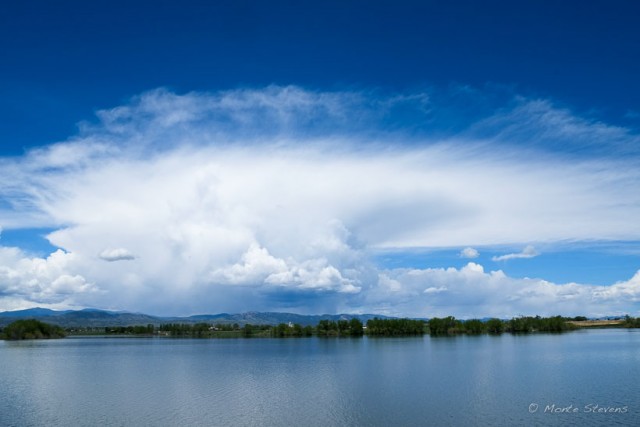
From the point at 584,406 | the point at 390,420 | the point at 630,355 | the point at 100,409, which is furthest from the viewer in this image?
the point at 630,355

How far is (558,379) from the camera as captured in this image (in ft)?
211

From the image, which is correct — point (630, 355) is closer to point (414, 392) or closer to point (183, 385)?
point (414, 392)

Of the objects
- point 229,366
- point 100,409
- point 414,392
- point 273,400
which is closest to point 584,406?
point 414,392

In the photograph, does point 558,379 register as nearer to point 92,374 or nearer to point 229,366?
point 229,366

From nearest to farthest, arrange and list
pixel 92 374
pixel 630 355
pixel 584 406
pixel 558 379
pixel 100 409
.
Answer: pixel 584 406
pixel 100 409
pixel 558 379
pixel 92 374
pixel 630 355

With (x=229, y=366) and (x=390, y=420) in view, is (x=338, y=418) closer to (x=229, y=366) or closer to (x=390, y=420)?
(x=390, y=420)

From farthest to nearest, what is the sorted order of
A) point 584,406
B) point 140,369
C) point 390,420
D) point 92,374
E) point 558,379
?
point 140,369, point 92,374, point 558,379, point 584,406, point 390,420

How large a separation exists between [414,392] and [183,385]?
30.4 meters

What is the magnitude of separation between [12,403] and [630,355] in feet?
328

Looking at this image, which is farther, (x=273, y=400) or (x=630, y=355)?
(x=630, y=355)

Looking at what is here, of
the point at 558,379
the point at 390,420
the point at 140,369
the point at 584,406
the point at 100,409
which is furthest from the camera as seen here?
the point at 140,369

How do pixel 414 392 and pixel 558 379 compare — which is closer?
pixel 414 392

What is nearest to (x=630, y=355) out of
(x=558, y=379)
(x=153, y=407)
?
(x=558, y=379)

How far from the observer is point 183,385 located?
67.5 meters
